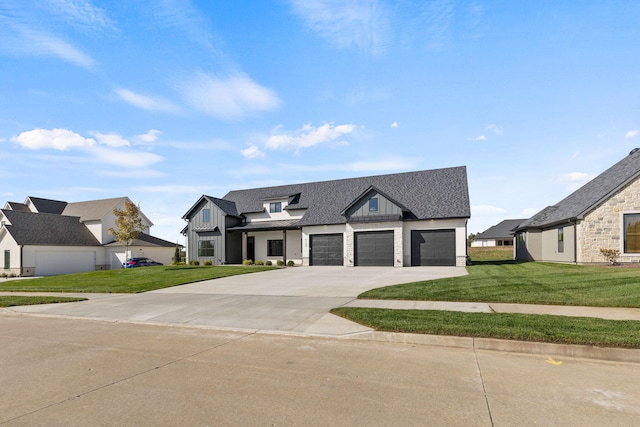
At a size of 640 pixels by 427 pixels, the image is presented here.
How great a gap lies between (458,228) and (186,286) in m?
18.9

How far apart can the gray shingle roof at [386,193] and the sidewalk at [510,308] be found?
1664 centimetres

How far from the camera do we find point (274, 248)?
34.7 m

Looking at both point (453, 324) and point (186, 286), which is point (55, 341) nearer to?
point (453, 324)

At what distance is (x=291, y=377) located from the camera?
537 cm

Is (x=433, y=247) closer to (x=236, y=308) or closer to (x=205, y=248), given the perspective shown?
(x=236, y=308)

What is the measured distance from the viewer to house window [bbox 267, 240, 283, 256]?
3441 centimetres

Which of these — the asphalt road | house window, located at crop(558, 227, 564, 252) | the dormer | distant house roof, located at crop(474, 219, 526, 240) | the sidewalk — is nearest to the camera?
the asphalt road

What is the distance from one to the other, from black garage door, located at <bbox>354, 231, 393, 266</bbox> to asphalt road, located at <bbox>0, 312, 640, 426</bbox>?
2121 centimetres

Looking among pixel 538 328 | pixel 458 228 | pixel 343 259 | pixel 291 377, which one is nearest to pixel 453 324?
pixel 538 328

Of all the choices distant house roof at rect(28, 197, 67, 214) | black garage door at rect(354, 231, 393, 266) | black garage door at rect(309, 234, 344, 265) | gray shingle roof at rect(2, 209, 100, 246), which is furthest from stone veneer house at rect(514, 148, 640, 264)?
distant house roof at rect(28, 197, 67, 214)

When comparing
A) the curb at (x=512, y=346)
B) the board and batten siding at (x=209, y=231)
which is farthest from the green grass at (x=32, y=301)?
the board and batten siding at (x=209, y=231)

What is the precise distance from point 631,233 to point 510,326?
1895 cm

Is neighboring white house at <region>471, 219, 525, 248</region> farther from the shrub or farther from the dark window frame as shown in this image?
the dark window frame

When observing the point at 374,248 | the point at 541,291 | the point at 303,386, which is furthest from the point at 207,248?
the point at 303,386
